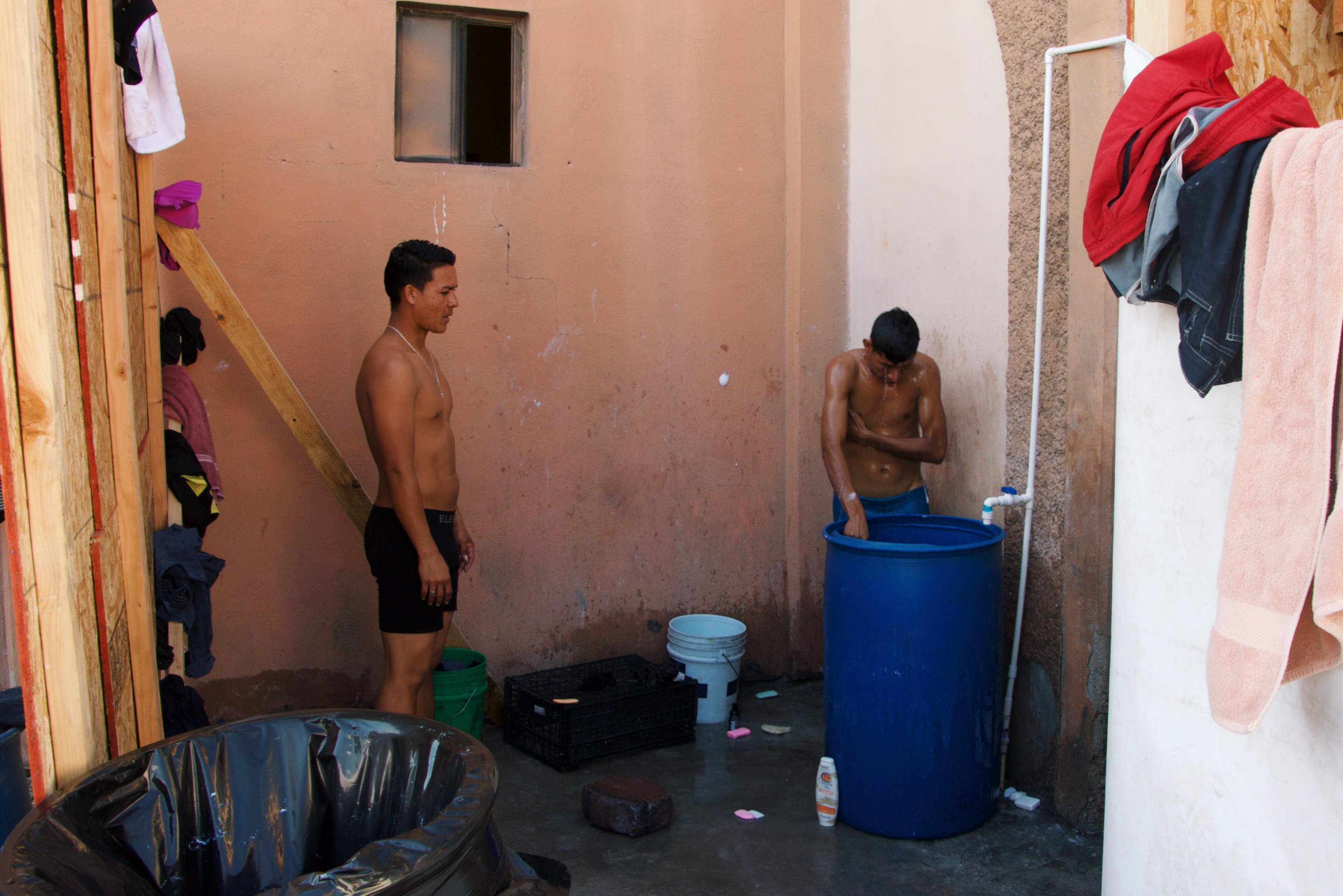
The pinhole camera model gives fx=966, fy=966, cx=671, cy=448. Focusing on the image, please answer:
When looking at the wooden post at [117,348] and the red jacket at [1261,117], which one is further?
the wooden post at [117,348]

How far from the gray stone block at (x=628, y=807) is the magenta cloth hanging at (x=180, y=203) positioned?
2.40 m

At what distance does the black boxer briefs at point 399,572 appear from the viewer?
3.41m

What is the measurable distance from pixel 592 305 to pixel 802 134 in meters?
1.36

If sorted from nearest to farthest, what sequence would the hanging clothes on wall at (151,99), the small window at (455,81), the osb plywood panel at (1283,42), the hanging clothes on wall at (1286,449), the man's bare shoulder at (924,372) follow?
the hanging clothes on wall at (1286,449), the osb plywood panel at (1283,42), the hanging clothes on wall at (151,99), the man's bare shoulder at (924,372), the small window at (455,81)

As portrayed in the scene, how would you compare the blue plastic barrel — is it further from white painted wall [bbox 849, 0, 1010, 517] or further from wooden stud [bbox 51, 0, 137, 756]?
wooden stud [bbox 51, 0, 137, 756]

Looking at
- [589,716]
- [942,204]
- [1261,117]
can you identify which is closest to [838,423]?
[942,204]

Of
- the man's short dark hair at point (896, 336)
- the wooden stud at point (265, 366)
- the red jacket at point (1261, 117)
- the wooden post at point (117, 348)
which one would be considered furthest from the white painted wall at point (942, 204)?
the wooden post at point (117, 348)

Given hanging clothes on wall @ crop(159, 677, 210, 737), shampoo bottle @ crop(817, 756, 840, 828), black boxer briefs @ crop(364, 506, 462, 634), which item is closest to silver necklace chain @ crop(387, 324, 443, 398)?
black boxer briefs @ crop(364, 506, 462, 634)

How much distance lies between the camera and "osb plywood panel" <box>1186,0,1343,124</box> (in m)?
2.31

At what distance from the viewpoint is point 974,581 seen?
3.25 metres

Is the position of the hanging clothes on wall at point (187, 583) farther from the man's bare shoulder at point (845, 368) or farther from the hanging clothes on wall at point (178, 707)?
the man's bare shoulder at point (845, 368)

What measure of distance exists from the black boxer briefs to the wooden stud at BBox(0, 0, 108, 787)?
1615 mm

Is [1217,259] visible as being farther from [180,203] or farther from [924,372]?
[180,203]

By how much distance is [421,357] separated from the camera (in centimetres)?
344
